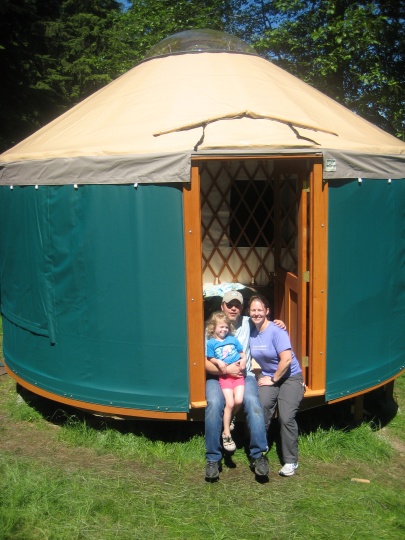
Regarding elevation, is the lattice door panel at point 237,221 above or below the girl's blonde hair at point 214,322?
above

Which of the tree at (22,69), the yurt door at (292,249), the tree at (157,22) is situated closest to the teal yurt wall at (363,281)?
the yurt door at (292,249)

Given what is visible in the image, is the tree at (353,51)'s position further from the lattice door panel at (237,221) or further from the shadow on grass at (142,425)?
the shadow on grass at (142,425)

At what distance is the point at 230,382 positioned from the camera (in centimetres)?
336

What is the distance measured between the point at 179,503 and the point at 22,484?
2.81 feet

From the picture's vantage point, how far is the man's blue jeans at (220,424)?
3.17 meters

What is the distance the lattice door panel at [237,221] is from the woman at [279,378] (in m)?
1.96

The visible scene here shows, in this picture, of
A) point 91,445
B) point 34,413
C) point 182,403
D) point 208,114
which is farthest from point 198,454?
point 208,114

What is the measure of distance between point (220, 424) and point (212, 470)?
25 cm

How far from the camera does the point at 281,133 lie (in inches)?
132

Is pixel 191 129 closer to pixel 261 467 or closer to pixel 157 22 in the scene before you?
pixel 261 467

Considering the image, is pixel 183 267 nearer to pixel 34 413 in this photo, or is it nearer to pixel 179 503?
pixel 179 503

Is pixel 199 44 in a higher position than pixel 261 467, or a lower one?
higher

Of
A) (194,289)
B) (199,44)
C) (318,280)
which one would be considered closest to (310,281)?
(318,280)

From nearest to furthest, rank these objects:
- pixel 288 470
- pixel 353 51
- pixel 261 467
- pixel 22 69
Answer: pixel 261 467, pixel 288 470, pixel 353 51, pixel 22 69
